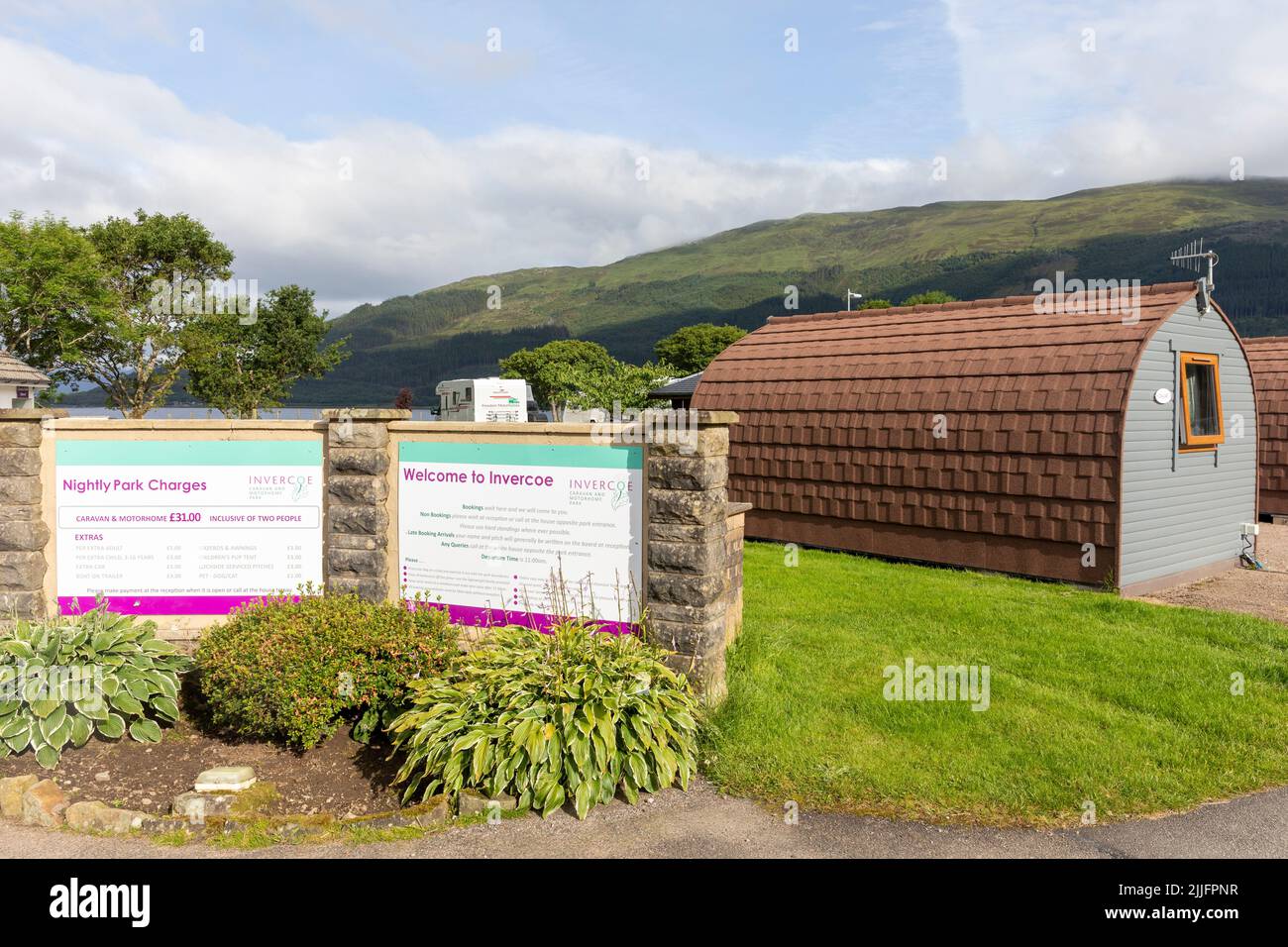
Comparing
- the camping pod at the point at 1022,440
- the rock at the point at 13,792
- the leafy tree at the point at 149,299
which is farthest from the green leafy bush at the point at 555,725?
the leafy tree at the point at 149,299

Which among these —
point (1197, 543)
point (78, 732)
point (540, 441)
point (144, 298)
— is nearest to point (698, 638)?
point (540, 441)

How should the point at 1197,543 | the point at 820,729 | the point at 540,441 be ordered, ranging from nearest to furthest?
the point at 820,729 → the point at 540,441 → the point at 1197,543

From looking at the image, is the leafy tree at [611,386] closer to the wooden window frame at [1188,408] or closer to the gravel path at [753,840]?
the wooden window frame at [1188,408]

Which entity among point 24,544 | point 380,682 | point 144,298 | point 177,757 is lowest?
point 177,757

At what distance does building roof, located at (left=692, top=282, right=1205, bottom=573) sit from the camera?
1195 cm

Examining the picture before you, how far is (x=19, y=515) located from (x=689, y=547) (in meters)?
6.07

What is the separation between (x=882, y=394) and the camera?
14.3 m

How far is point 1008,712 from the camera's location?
22.9 feet

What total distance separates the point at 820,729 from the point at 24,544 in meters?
7.20

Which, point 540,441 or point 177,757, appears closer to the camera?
point 177,757

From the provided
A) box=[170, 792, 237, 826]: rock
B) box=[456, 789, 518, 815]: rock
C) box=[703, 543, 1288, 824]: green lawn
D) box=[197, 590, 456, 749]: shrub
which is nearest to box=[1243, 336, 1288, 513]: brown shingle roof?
box=[703, 543, 1288, 824]: green lawn

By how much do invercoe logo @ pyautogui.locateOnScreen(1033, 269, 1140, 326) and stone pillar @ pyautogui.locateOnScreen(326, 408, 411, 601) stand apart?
10038 millimetres

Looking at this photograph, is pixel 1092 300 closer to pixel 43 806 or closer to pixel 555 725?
pixel 555 725
